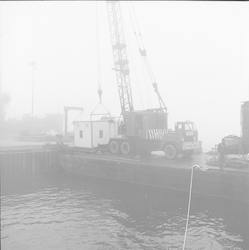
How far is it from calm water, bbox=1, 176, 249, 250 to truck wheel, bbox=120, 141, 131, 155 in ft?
16.6

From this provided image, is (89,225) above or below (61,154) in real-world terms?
below

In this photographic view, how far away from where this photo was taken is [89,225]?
8.84 meters

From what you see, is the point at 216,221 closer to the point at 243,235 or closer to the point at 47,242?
the point at 243,235

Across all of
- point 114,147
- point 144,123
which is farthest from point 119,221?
point 114,147

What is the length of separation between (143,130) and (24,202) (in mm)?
9557

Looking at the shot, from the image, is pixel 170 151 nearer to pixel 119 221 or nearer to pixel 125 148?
pixel 125 148

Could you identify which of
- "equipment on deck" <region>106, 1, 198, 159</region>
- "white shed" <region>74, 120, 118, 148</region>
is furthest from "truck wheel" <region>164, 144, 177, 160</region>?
"white shed" <region>74, 120, 118, 148</region>

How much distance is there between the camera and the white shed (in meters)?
19.5

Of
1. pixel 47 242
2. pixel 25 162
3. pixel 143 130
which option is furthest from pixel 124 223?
pixel 25 162

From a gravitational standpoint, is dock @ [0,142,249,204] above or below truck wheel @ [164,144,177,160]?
below

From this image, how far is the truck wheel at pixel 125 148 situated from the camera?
17.9 metres

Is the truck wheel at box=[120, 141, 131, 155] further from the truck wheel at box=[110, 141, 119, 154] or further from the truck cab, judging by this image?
the truck cab

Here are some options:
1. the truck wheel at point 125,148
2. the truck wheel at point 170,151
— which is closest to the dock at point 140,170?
the truck wheel at point 170,151

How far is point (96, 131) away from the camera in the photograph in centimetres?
1966
